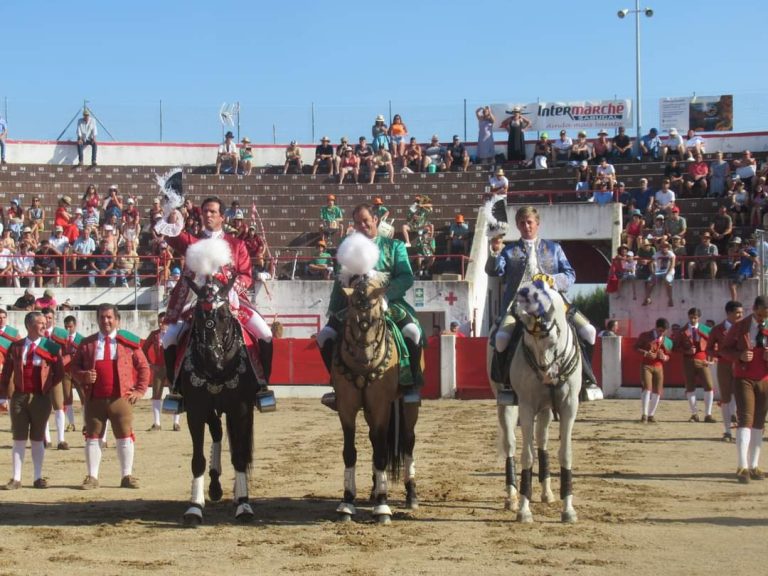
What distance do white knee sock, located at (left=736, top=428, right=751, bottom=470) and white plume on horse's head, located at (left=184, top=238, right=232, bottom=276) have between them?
19.5ft

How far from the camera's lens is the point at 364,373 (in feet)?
31.3

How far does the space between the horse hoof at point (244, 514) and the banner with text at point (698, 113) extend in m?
31.1

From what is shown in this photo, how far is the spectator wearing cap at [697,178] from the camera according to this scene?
106 feet

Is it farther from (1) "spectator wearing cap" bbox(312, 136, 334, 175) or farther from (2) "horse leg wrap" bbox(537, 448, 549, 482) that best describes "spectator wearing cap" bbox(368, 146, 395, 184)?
(2) "horse leg wrap" bbox(537, 448, 549, 482)

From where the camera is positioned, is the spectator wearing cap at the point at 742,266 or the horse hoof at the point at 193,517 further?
the spectator wearing cap at the point at 742,266

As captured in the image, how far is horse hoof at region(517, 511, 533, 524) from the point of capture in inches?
378

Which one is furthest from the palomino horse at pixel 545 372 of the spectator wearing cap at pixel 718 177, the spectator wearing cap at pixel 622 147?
the spectator wearing cap at pixel 622 147

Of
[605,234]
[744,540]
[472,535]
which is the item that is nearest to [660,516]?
[744,540]

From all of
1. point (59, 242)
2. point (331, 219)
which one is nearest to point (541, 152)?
point (331, 219)

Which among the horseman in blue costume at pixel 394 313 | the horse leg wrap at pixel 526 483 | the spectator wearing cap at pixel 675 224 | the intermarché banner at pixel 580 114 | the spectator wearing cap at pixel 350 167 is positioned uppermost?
the intermarché banner at pixel 580 114

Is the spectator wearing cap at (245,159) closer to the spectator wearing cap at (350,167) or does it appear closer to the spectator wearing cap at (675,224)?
the spectator wearing cap at (350,167)

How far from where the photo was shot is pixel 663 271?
95.0ft

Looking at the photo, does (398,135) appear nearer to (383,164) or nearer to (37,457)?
(383,164)

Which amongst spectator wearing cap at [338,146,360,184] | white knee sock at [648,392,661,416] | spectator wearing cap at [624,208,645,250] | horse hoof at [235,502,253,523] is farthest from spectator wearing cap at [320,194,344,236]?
horse hoof at [235,502,253,523]
